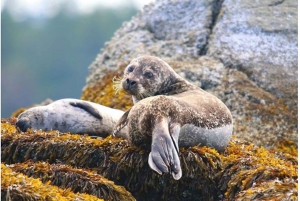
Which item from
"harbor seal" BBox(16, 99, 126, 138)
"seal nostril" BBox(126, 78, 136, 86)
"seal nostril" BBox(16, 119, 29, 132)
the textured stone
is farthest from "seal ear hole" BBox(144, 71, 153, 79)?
the textured stone

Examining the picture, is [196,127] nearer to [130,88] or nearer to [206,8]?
[130,88]

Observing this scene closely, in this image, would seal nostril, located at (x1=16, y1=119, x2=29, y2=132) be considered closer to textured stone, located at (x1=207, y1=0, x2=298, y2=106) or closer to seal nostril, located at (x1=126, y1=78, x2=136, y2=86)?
seal nostril, located at (x1=126, y1=78, x2=136, y2=86)

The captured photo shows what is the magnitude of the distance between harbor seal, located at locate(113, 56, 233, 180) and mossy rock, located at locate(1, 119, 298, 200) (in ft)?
0.46

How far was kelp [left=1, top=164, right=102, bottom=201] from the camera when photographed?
19.2 ft

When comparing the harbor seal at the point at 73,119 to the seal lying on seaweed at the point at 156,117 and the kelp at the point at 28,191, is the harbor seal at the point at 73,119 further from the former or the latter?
the kelp at the point at 28,191

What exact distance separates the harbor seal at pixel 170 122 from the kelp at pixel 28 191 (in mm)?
849

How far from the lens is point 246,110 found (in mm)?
11461

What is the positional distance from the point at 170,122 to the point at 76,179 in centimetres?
108

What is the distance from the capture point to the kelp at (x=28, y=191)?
584cm

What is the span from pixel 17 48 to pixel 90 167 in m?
55.2

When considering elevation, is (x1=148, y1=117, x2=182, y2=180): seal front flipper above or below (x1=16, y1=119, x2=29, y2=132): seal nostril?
above

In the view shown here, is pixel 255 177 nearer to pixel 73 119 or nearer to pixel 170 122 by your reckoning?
pixel 170 122

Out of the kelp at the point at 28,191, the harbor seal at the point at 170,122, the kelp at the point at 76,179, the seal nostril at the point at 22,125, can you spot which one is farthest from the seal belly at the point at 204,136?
the seal nostril at the point at 22,125

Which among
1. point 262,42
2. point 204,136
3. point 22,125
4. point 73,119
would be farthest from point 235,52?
point 204,136
